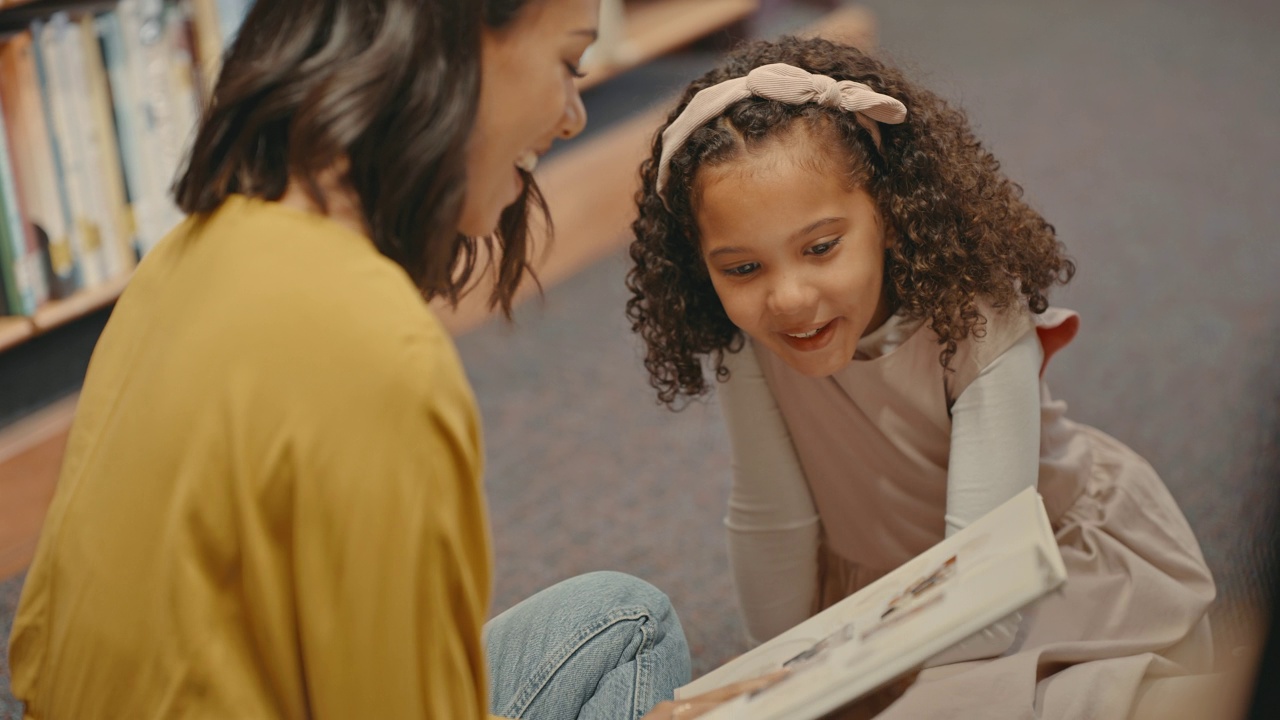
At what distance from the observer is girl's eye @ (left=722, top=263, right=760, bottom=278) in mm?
1021

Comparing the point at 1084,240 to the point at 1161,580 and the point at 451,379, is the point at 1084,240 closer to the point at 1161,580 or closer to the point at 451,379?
the point at 1161,580

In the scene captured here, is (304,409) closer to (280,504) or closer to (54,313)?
(280,504)

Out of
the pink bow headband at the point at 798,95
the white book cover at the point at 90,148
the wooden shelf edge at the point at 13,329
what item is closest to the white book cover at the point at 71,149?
the white book cover at the point at 90,148

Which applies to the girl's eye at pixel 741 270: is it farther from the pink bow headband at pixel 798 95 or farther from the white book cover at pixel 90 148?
the white book cover at pixel 90 148

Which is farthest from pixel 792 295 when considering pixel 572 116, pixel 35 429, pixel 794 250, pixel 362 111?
pixel 35 429

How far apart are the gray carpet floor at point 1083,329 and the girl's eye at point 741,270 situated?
277mm

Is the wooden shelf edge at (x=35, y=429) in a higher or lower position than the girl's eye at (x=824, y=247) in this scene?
lower

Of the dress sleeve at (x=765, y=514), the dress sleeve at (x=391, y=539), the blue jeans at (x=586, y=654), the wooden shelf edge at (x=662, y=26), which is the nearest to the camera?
the dress sleeve at (x=391, y=539)

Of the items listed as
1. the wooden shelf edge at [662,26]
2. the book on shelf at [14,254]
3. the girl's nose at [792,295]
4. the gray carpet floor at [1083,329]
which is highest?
the girl's nose at [792,295]

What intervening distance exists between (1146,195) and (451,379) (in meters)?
2.32

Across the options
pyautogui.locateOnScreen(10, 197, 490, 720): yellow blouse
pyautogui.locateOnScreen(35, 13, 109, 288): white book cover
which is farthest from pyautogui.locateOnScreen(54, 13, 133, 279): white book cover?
pyautogui.locateOnScreen(10, 197, 490, 720): yellow blouse

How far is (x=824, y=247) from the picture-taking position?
1.00 m

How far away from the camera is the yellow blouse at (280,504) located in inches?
24.0

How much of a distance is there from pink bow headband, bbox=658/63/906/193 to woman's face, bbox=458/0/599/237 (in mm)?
261
